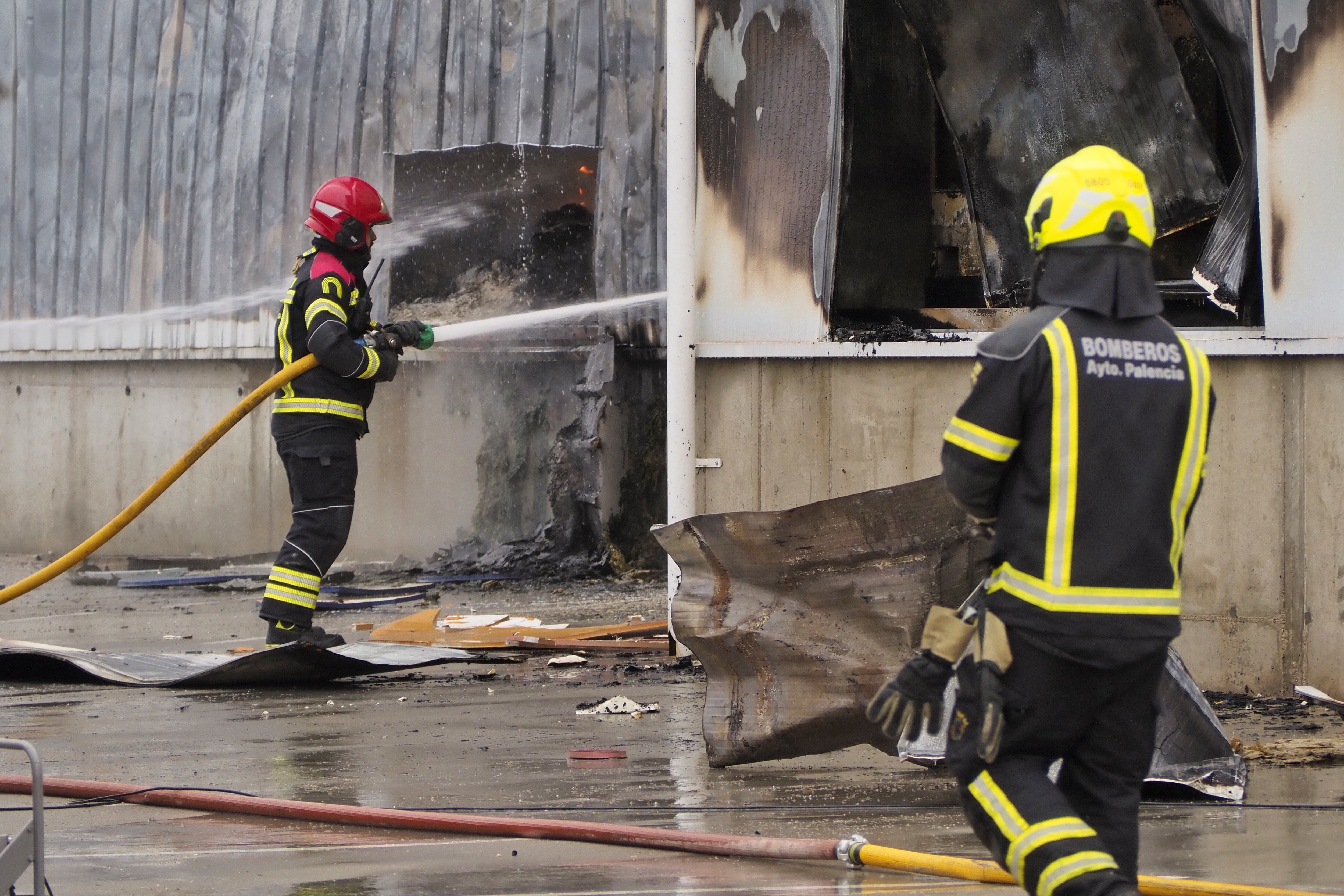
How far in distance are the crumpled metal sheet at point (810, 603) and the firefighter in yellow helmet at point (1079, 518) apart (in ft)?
4.24

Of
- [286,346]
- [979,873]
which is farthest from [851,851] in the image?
[286,346]

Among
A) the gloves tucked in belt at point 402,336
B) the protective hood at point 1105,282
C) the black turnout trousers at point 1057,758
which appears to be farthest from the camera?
the gloves tucked in belt at point 402,336

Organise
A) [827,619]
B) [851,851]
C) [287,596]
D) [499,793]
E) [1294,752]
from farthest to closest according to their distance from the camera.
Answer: [287,596] → [1294,752] → [827,619] → [499,793] → [851,851]

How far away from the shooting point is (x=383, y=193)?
970cm

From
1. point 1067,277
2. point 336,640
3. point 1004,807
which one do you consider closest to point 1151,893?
point 1004,807

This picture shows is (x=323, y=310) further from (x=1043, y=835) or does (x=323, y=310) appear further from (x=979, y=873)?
(x=1043, y=835)

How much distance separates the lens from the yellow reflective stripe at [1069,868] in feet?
7.87

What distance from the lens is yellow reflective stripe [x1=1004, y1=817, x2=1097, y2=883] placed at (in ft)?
8.04

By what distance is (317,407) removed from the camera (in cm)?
643

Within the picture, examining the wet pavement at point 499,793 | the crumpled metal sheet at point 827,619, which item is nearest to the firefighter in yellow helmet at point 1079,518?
the wet pavement at point 499,793

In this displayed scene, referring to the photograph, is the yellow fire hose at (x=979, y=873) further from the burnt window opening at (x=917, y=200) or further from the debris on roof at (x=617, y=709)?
the burnt window opening at (x=917, y=200)

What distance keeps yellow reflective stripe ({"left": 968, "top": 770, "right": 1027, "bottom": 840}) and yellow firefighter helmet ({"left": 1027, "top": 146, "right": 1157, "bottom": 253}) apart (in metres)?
0.99

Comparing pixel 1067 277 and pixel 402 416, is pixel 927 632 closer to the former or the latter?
pixel 1067 277

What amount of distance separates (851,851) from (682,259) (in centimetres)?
313
